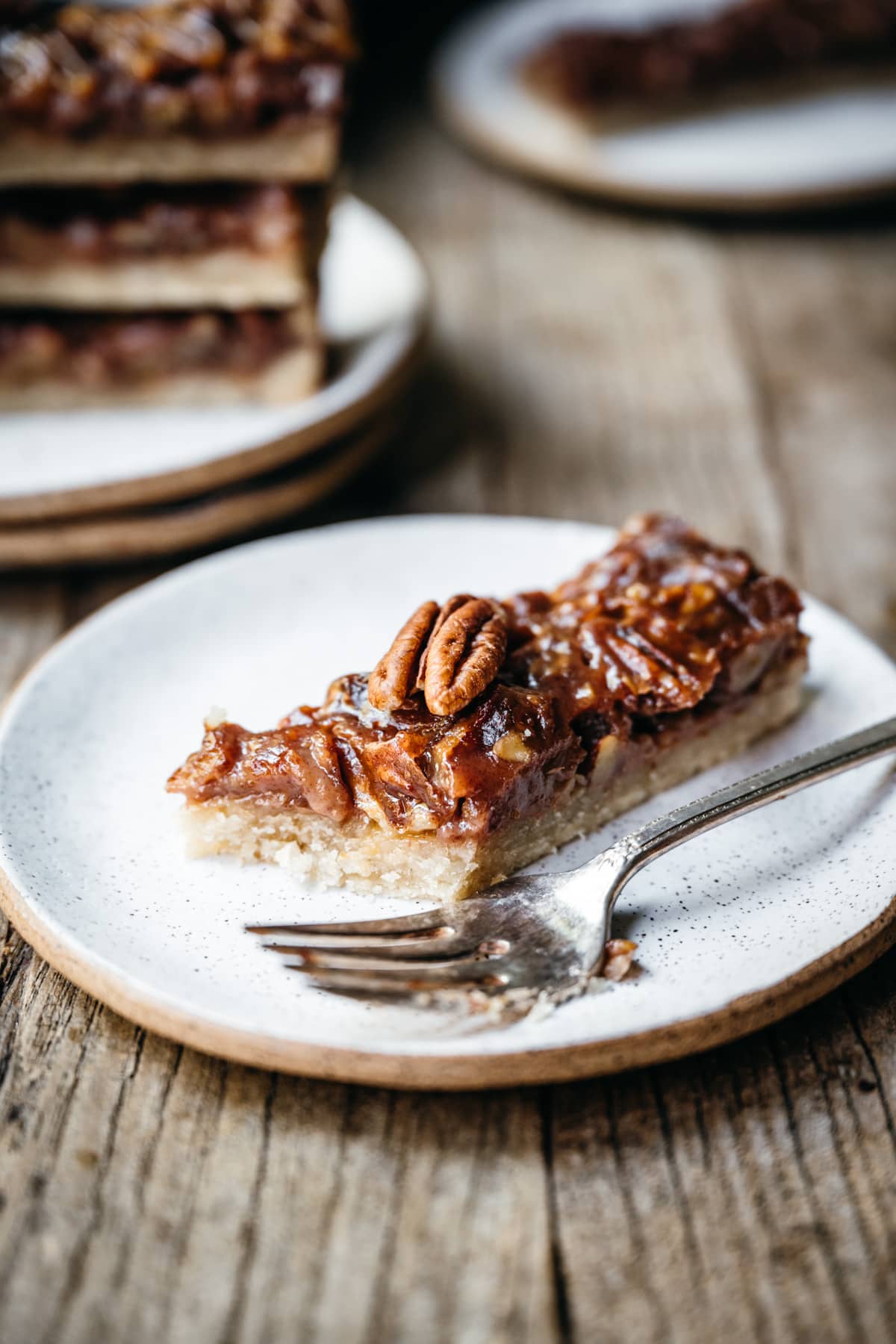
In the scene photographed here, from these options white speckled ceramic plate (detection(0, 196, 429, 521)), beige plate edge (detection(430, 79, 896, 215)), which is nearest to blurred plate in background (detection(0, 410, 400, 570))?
white speckled ceramic plate (detection(0, 196, 429, 521))

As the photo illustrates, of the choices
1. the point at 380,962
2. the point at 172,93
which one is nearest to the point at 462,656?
the point at 380,962

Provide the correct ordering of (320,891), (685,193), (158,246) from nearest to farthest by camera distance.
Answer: (320,891) → (158,246) → (685,193)

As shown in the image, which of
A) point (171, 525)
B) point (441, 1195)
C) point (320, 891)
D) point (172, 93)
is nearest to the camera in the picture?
point (441, 1195)

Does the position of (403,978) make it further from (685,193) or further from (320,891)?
(685,193)

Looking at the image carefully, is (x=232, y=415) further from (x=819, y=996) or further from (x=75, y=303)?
(x=819, y=996)

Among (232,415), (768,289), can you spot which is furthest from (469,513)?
(768,289)

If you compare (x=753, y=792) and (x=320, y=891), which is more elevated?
(x=753, y=792)

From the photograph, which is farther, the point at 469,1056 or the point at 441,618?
the point at 441,618

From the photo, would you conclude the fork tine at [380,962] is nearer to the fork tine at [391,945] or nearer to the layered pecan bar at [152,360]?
the fork tine at [391,945]
